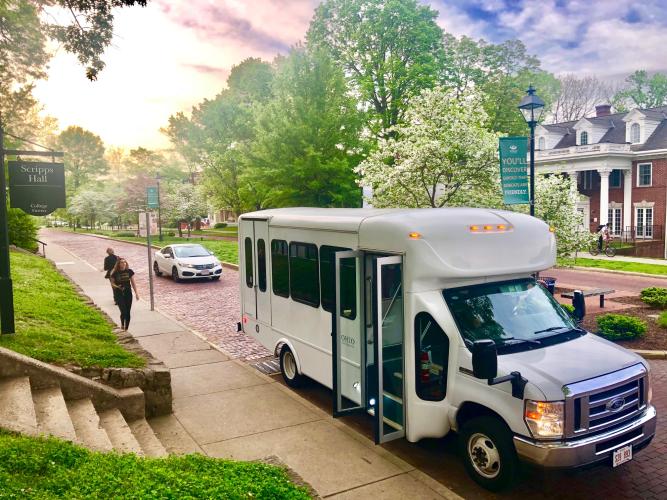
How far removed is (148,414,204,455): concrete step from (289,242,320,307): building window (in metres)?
2.62

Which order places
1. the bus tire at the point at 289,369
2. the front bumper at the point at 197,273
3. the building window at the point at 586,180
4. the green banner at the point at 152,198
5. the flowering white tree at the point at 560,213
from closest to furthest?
the bus tire at the point at 289,369 → the flowering white tree at the point at 560,213 → the green banner at the point at 152,198 → the front bumper at the point at 197,273 → the building window at the point at 586,180

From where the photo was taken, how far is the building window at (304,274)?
339 inches

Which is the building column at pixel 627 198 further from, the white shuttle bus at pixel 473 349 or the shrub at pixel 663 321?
the white shuttle bus at pixel 473 349

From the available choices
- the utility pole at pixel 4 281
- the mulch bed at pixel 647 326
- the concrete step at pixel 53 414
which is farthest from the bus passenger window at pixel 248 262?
the mulch bed at pixel 647 326

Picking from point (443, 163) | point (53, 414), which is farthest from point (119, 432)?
point (443, 163)

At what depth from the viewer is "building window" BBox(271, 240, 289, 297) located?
9.48 m

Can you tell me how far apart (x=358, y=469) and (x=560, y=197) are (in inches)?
547

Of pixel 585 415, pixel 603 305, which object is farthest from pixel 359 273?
pixel 603 305

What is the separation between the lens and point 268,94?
159ft

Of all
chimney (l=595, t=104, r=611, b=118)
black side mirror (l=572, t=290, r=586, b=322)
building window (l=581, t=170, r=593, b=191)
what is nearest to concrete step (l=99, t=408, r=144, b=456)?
black side mirror (l=572, t=290, r=586, b=322)

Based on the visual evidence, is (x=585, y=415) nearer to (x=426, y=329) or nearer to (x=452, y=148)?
(x=426, y=329)

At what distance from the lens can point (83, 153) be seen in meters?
112

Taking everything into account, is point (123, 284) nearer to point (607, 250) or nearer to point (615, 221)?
point (607, 250)

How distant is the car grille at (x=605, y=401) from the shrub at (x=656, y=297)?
11.2 m
